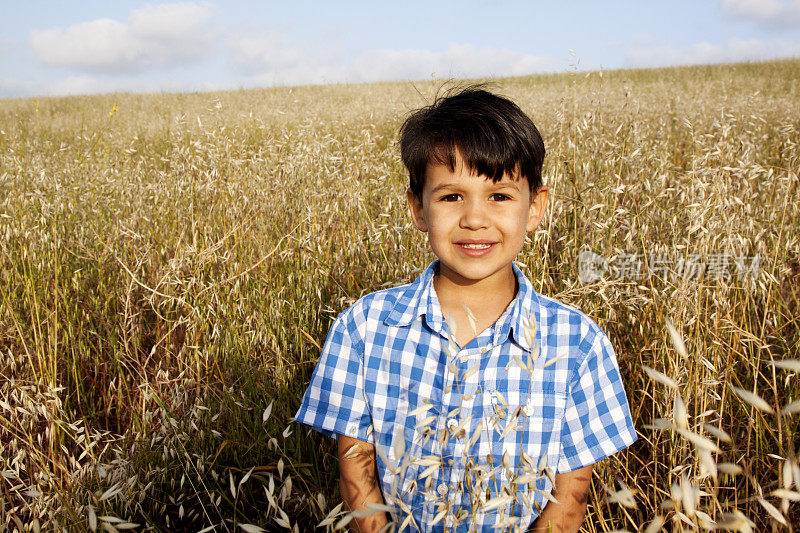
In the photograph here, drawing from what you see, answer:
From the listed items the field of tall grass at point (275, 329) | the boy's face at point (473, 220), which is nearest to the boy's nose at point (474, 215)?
the boy's face at point (473, 220)

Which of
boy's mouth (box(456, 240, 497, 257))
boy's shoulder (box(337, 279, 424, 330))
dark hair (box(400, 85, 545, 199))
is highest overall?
dark hair (box(400, 85, 545, 199))

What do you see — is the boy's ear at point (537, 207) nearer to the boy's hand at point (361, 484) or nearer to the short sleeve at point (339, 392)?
the short sleeve at point (339, 392)

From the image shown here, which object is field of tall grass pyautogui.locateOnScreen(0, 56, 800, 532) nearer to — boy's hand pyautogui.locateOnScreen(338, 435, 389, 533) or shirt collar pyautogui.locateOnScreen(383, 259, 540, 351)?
boy's hand pyautogui.locateOnScreen(338, 435, 389, 533)

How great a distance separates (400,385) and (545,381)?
1.16 feet

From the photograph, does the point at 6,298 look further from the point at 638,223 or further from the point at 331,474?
the point at 638,223

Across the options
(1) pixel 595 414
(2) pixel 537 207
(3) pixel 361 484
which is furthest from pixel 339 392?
(2) pixel 537 207

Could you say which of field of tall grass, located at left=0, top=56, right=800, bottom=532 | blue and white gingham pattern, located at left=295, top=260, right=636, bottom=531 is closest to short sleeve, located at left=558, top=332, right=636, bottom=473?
blue and white gingham pattern, located at left=295, top=260, right=636, bottom=531

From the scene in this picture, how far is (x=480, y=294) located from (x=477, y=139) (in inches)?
15.6

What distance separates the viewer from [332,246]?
2586 millimetres

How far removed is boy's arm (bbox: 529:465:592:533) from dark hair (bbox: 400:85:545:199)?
2.43 ft

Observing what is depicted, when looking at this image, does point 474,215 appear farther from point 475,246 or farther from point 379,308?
point 379,308

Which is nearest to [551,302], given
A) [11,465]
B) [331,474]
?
[331,474]

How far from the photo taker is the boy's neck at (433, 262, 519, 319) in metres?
1.37

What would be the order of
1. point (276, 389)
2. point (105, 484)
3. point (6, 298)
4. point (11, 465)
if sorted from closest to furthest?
point (105, 484), point (11, 465), point (276, 389), point (6, 298)
